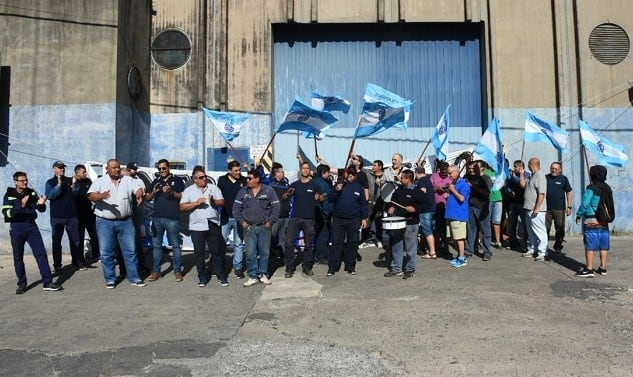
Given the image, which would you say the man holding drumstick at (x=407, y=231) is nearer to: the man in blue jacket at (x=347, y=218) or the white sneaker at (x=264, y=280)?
the man in blue jacket at (x=347, y=218)

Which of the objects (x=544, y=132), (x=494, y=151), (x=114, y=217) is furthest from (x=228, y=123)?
(x=544, y=132)

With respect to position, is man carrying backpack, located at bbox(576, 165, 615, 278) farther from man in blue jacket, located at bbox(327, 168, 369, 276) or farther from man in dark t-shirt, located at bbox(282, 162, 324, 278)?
man in dark t-shirt, located at bbox(282, 162, 324, 278)

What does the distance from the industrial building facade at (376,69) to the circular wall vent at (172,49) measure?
3 centimetres

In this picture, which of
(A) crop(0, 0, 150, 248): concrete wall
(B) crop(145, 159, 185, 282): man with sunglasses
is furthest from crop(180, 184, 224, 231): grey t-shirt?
(A) crop(0, 0, 150, 248): concrete wall

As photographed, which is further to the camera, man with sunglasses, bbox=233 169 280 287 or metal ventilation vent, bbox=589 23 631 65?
metal ventilation vent, bbox=589 23 631 65

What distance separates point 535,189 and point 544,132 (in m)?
1.45

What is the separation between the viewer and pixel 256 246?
811 centimetres

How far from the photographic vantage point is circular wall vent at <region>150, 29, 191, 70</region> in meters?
14.0

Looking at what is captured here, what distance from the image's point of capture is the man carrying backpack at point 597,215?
7957 mm

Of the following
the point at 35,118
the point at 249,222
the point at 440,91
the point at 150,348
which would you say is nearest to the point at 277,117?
the point at 440,91

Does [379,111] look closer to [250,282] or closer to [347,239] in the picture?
Result: [347,239]

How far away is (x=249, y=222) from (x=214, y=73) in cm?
705

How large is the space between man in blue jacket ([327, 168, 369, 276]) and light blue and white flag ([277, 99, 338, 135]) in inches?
63.1

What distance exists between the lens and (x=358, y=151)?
14.2 meters
